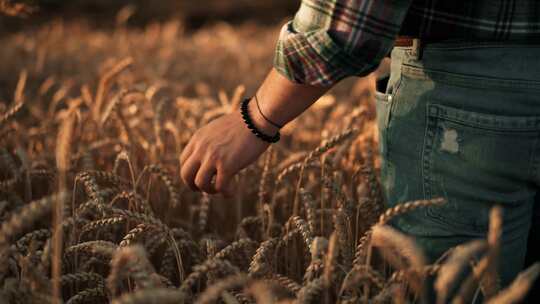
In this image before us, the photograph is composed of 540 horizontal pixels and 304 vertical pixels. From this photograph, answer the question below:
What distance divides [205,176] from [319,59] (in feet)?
1.29

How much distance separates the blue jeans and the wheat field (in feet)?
0.23

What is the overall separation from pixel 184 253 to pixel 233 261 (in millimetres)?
148

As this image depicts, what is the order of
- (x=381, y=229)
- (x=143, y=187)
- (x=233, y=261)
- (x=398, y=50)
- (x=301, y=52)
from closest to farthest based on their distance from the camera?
(x=381, y=229)
(x=301, y=52)
(x=398, y=50)
(x=233, y=261)
(x=143, y=187)

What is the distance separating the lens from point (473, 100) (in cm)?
104

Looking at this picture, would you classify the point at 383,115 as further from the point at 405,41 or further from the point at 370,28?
the point at 370,28

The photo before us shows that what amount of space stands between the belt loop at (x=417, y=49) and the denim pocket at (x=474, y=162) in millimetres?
112

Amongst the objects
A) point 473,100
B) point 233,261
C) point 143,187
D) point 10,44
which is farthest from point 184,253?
point 10,44

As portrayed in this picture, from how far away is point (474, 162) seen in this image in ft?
3.51

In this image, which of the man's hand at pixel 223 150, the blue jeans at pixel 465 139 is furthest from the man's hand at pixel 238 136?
the blue jeans at pixel 465 139

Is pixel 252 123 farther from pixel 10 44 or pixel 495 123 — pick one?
pixel 10 44

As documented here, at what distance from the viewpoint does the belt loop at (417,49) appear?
3.64 ft

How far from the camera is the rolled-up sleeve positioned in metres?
0.92

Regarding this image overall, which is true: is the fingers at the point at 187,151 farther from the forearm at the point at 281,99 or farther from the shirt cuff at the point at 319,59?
the shirt cuff at the point at 319,59

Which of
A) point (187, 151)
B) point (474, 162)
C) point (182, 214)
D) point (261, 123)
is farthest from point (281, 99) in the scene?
point (182, 214)
